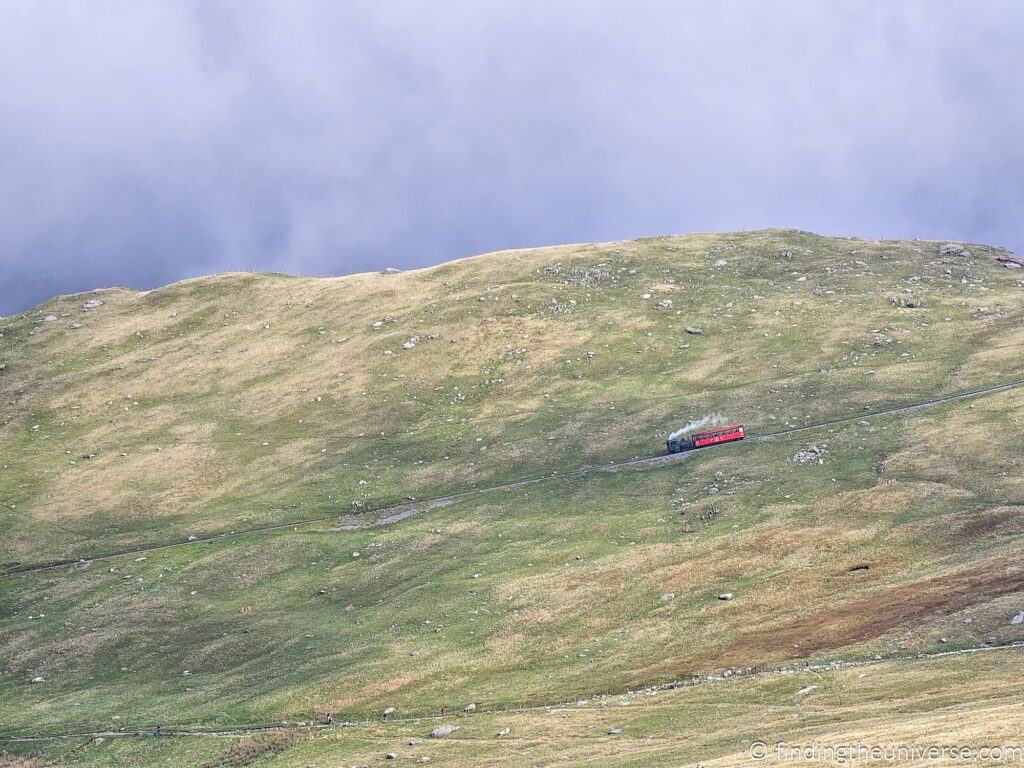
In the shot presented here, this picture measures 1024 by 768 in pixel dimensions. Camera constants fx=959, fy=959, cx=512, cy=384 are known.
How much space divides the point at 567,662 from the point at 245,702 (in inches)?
883

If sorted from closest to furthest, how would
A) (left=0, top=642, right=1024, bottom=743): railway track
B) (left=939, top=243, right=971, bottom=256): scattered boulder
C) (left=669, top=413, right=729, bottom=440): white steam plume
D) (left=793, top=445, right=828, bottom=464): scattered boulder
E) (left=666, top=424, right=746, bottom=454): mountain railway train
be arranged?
(left=0, top=642, right=1024, bottom=743): railway track, (left=793, top=445, right=828, bottom=464): scattered boulder, (left=666, top=424, right=746, bottom=454): mountain railway train, (left=669, top=413, right=729, bottom=440): white steam plume, (left=939, top=243, right=971, bottom=256): scattered boulder

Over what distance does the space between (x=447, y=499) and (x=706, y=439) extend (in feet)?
97.6

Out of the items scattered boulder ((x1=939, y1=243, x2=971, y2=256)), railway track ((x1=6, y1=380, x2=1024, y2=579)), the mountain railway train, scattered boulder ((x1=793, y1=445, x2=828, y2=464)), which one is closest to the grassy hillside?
scattered boulder ((x1=793, y1=445, x2=828, y2=464))

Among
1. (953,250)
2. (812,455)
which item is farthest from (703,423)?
(953,250)

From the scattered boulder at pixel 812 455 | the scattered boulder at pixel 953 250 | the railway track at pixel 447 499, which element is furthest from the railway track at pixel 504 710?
the scattered boulder at pixel 953 250

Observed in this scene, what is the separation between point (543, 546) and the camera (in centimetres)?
8994

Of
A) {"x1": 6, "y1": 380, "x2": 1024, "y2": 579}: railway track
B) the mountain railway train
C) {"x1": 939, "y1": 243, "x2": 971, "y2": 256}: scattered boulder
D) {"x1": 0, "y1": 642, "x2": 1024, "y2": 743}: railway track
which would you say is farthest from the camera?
{"x1": 939, "y1": 243, "x2": 971, "y2": 256}: scattered boulder

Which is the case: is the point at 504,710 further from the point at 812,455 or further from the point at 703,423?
the point at 703,423

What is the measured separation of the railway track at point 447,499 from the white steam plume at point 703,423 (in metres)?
4.10

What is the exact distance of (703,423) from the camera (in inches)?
4414

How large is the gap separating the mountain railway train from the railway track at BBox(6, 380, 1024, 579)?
35.3 inches

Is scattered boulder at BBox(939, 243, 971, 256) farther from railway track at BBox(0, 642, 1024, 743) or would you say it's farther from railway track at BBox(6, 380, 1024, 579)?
railway track at BBox(0, 642, 1024, 743)

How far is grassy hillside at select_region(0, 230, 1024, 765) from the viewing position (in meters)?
64.9

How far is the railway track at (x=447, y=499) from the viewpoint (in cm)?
10294
